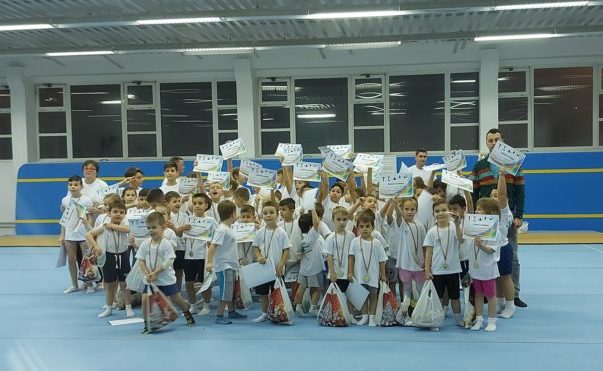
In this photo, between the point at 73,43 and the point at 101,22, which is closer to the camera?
the point at 101,22

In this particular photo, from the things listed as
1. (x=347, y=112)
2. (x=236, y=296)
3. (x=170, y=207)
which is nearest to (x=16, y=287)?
(x=170, y=207)

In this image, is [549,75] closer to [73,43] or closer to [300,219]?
[300,219]

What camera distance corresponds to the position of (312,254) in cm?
586

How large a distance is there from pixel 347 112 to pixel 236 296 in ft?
29.5

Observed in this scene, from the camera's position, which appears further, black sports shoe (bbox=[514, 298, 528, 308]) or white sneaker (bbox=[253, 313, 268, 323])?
black sports shoe (bbox=[514, 298, 528, 308])

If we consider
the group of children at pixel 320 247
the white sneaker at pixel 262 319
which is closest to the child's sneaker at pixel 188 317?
the group of children at pixel 320 247

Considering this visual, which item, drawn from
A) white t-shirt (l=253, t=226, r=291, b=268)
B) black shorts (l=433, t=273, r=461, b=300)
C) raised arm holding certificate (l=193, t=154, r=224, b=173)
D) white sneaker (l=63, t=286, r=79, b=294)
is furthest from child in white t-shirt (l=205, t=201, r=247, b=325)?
white sneaker (l=63, t=286, r=79, b=294)

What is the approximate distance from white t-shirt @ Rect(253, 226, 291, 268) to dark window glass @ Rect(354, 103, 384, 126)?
8764mm

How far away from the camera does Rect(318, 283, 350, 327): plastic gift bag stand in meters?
5.41

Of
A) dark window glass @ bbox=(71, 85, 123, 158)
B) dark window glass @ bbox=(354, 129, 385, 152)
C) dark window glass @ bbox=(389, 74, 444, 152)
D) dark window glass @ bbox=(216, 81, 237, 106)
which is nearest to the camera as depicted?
dark window glass @ bbox=(389, 74, 444, 152)

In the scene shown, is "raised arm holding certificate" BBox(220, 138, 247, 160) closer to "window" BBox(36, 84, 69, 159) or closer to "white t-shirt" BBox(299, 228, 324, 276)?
"white t-shirt" BBox(299, 228, 324, 276)

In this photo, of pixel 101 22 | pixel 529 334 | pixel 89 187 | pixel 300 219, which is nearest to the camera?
pixel 529 334

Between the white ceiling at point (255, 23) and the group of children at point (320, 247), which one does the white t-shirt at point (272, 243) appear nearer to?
the group of children at point (320, 247)

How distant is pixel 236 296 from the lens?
5977 millimetres
